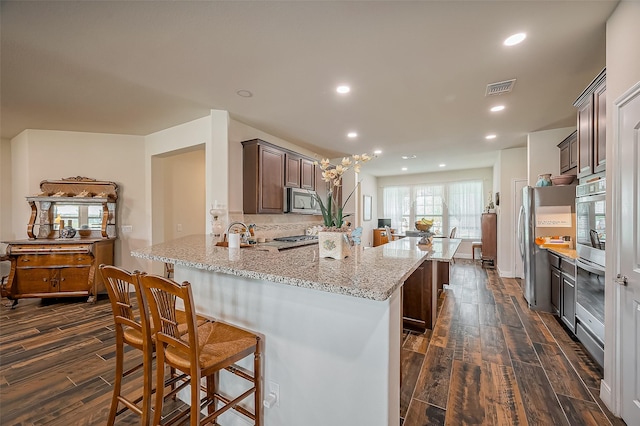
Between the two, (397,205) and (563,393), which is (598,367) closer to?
(563,393)

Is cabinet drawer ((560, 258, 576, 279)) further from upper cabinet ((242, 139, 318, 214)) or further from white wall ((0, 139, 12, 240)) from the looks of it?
white wall ((0, 139, 12, 240))

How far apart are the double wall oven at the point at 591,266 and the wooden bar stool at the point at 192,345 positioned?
270 centimetres

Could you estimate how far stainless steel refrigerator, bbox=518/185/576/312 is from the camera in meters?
3.55

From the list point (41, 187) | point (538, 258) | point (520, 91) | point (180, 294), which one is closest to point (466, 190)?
point (538, 258)

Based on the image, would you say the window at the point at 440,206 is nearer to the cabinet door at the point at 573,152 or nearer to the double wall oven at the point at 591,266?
the cabinet door at the point at 573,152

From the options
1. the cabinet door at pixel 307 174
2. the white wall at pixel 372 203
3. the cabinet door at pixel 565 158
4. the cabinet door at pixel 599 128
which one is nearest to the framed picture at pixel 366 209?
the white wall at pixel 372 203

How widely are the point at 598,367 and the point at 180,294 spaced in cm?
324

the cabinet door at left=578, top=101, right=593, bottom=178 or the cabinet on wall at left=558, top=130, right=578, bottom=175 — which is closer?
the cabinet door at left=578, top=101, right=593, bottom=178

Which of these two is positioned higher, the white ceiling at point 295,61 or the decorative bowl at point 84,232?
the white ceiling at point 295,61

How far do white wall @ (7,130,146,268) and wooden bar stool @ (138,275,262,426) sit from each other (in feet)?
12.7

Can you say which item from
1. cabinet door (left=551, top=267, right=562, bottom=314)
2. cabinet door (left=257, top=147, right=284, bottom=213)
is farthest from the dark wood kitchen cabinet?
cabinet door (left=551, top=267, right=562, bottom=314)

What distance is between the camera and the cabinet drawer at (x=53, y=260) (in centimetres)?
378

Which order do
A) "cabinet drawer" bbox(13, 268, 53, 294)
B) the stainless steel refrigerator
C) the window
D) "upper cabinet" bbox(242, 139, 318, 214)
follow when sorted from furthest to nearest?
the window
"upper cabinet" bbox(242, 139, 318, 214)
"cabinet drawer" bbox(13, 268, 53, 294)
the stainless steel refrigerator

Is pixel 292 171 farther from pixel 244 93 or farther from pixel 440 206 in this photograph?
pixel 440 206
